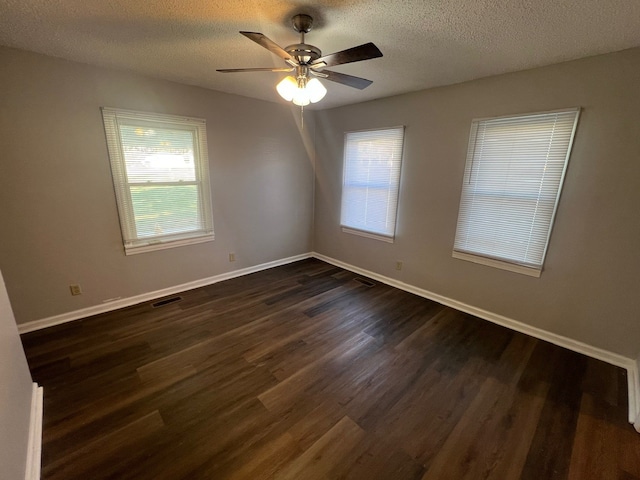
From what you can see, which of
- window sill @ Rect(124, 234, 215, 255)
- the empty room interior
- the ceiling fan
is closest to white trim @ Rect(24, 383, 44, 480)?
the empty room interior

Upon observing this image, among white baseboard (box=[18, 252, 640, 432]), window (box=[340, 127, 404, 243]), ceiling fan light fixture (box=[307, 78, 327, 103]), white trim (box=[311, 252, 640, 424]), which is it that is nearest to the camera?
ceiling fan light fixture (box=[307, 78, 327, 103])

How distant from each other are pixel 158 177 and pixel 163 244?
765mm

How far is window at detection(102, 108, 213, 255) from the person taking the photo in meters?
2.75

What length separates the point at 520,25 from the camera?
1680 mm

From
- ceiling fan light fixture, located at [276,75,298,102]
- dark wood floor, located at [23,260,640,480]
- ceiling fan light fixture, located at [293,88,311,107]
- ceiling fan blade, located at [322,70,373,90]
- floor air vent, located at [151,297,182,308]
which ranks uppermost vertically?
ceiling fan blade, located at [322,70,373,90]

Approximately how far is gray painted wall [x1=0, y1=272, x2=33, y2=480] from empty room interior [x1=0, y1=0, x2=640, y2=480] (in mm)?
23

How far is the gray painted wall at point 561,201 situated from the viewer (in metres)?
2.08

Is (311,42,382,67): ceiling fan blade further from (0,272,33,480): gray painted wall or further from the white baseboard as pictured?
the white baseboard

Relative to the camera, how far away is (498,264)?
9.17 ft

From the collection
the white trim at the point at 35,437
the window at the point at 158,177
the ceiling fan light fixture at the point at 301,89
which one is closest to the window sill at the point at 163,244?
the window at the point at 158,177

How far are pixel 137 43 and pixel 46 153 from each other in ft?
4.28

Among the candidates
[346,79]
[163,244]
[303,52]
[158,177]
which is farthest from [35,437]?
[346,79]

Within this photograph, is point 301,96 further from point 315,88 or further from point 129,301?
point 129,301

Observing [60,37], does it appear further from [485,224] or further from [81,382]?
[485,224]
